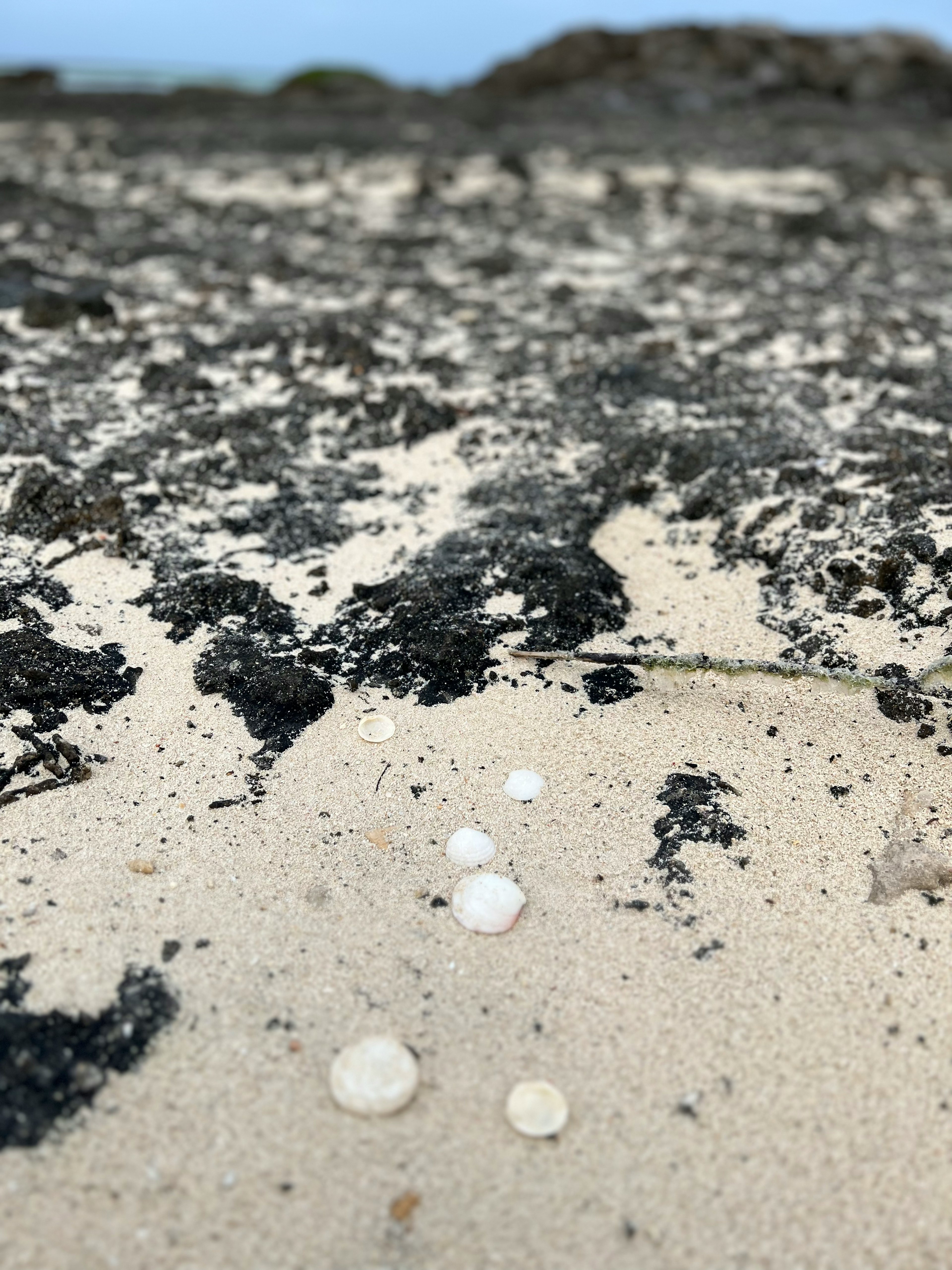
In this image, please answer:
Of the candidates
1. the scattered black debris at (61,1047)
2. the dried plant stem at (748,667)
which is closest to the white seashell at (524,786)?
the dried plant stem at (748,667)

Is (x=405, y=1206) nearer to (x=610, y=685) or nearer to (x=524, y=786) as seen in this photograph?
(x=524, y=786)

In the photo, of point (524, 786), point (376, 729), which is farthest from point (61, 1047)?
point (524, 786)

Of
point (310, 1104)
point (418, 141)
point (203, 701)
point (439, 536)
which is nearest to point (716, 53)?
point (418, 141)

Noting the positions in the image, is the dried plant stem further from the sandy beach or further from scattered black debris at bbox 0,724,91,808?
scattered black debris at bbox 0,724,91,808

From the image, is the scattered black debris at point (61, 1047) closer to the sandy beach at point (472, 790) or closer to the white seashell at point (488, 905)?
the sandy beach at point (472, 790)

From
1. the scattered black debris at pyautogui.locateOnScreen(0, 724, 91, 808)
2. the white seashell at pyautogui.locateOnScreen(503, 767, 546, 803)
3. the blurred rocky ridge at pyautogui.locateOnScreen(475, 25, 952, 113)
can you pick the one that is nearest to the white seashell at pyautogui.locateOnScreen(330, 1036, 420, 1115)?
the white seashell at pyautogui.locateOnScreen(503, 767, 546, 803)

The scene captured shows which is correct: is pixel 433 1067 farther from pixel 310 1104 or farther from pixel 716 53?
pixel 716 53
